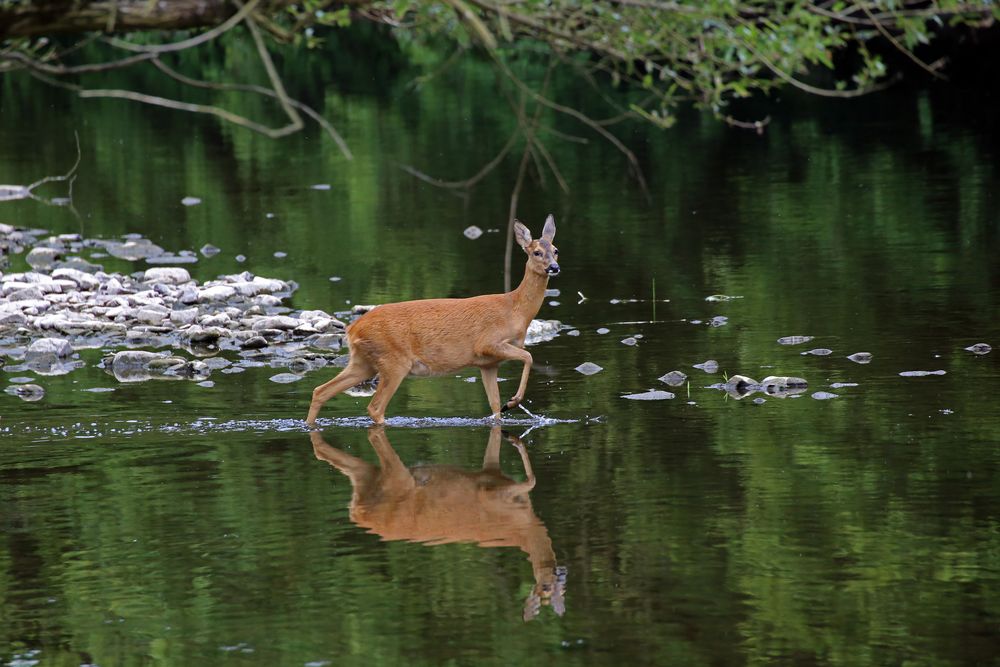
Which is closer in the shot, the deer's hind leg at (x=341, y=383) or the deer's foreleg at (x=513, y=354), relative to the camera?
the deer's hind leg at (x=341, y=383)

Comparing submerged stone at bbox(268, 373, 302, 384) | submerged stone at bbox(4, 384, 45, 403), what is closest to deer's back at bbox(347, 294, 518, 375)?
submerged stone at bbox(268, 373, 302, 384)

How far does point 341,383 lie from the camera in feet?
44.8

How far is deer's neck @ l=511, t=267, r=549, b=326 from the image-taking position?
14016mm

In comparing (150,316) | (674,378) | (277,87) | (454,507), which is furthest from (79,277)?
(277,87)

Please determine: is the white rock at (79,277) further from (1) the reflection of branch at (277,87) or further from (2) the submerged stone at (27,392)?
(1) the reflection of branch at (277,87)

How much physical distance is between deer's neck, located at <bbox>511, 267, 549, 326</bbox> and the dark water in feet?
2.42

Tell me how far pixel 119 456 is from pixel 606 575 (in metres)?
4.56

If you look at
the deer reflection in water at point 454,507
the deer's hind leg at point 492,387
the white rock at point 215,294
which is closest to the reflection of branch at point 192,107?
the deer reflection in water at point 454,507

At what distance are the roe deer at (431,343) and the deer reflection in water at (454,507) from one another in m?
0.80

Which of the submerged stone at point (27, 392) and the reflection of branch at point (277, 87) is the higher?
the reflection of branch at point (277, 87)

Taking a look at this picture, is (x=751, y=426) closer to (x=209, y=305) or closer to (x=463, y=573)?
(x=463, y=573)

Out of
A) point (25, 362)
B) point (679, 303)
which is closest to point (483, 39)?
point (25, 362)

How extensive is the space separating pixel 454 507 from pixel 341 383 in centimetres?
298

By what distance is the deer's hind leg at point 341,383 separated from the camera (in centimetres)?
1352
